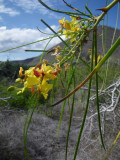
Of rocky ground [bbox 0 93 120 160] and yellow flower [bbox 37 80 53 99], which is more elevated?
yellow flower [bbox 37 80 53 99]

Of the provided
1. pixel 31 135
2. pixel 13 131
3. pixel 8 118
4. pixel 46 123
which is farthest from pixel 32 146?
pixel 8 118

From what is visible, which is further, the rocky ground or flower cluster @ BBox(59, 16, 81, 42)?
the rocky ground

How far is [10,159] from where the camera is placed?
1243 millimetres

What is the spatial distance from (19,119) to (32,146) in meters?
0.38

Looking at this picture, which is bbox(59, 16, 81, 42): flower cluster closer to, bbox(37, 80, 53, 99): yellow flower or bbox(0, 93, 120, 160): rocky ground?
bbox(37, 80, 53, 99): yellow flower

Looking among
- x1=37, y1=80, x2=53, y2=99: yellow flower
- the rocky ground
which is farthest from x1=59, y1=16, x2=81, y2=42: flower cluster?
the rocky ground

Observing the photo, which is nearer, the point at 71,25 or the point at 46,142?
the point at 71,25

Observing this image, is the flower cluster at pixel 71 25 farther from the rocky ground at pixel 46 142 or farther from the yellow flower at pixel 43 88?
the rocky ground at pixel 46 142

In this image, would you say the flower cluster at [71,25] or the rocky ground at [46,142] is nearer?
the flower cluster at [71,25]

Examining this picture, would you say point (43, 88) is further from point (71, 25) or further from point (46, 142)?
point (46, 142)

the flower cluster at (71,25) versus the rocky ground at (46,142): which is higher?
the flower cluster at (71,25)

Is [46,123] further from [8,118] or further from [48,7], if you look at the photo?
[48,7]

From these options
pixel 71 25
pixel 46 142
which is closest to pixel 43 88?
pixel 71 25

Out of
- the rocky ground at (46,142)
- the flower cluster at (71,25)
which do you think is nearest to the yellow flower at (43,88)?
the flower cluster at (71,25)
